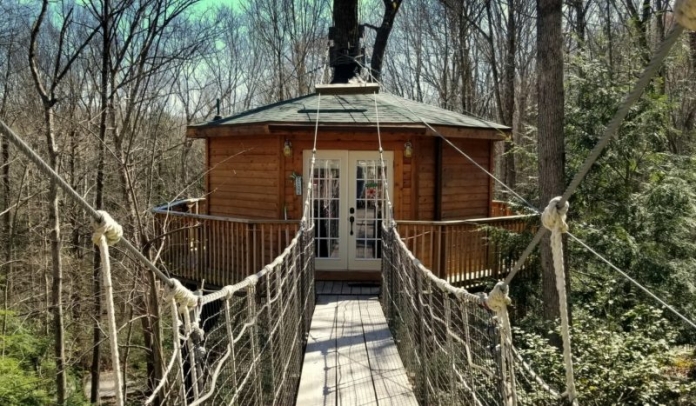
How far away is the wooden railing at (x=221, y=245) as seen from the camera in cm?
748

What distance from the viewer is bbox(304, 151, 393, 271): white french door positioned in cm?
834

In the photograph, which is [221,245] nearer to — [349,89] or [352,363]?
[349,89]

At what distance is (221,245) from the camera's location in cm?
789

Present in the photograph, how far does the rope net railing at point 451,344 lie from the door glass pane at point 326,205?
1.82 metres

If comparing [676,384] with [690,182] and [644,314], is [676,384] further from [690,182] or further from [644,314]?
[690,182]

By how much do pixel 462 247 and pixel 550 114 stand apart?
2.23 meters

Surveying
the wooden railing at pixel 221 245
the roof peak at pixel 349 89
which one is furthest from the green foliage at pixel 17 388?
the roof peak at pixel 349 89

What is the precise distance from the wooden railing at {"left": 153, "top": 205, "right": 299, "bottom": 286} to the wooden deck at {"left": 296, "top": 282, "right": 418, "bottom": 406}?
4.48ft

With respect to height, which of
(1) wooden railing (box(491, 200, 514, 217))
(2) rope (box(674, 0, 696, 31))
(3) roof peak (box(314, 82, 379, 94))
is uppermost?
(3) roof peak (box(314, 82, 379, 94))

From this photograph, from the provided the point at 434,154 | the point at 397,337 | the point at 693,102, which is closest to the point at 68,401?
the point at 397,337

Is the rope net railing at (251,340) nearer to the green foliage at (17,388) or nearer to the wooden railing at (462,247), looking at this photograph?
the wooden railing at (462,247)

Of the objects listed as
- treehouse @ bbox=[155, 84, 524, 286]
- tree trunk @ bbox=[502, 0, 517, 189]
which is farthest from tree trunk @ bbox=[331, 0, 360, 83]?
tree trunk @ bbox=[502, 0, 517, 189]

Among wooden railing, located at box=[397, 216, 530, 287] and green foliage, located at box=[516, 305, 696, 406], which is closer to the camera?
green foliage, located at box=[516, 305, 696, 406]

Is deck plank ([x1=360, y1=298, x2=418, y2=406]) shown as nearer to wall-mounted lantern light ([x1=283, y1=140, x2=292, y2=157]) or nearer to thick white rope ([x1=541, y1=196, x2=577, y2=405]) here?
thick white rope ([x1=541, y1=196, x2=577, y2=405])
